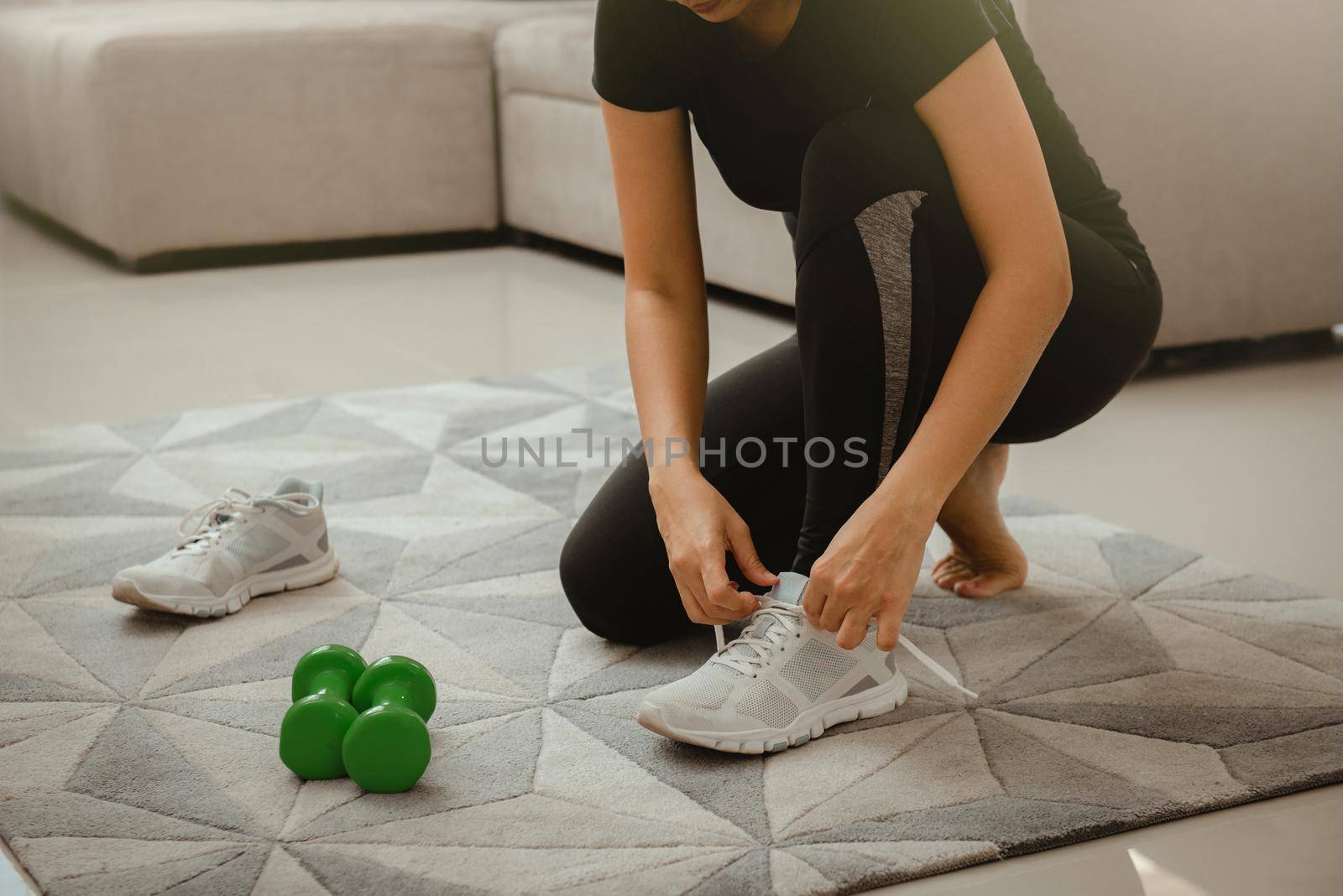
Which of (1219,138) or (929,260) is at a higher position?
(929,260)

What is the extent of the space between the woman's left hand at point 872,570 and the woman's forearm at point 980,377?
0.02 m

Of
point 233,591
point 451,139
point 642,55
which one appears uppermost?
point 642,55

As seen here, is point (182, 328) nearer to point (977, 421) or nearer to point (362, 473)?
point (362, 473)

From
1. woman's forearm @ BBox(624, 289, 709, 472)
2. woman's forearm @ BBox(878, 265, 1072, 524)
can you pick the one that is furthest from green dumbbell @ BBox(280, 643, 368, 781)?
woman's forearm @ BBox(878, 265, 1072, 524)

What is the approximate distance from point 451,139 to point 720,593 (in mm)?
2703

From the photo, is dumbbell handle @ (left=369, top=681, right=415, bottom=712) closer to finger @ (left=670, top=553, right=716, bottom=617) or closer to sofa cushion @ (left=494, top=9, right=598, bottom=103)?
finger @ (left=670, top=553, right=716, bottom=617)

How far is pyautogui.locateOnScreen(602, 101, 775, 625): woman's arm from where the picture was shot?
1064 mm

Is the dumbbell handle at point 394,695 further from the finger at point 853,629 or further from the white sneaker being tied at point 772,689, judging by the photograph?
the finger at point 853,629

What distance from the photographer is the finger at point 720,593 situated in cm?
100

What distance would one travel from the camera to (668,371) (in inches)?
45.0

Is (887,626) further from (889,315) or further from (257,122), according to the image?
(257,122)

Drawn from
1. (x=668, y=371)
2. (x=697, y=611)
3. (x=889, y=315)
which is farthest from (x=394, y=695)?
(x=889, y=315)

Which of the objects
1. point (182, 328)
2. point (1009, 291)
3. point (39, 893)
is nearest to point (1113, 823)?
point (1009, 291)

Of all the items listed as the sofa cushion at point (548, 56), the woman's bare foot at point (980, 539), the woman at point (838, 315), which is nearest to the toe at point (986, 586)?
the woman's bare foot at point (980, 539)
